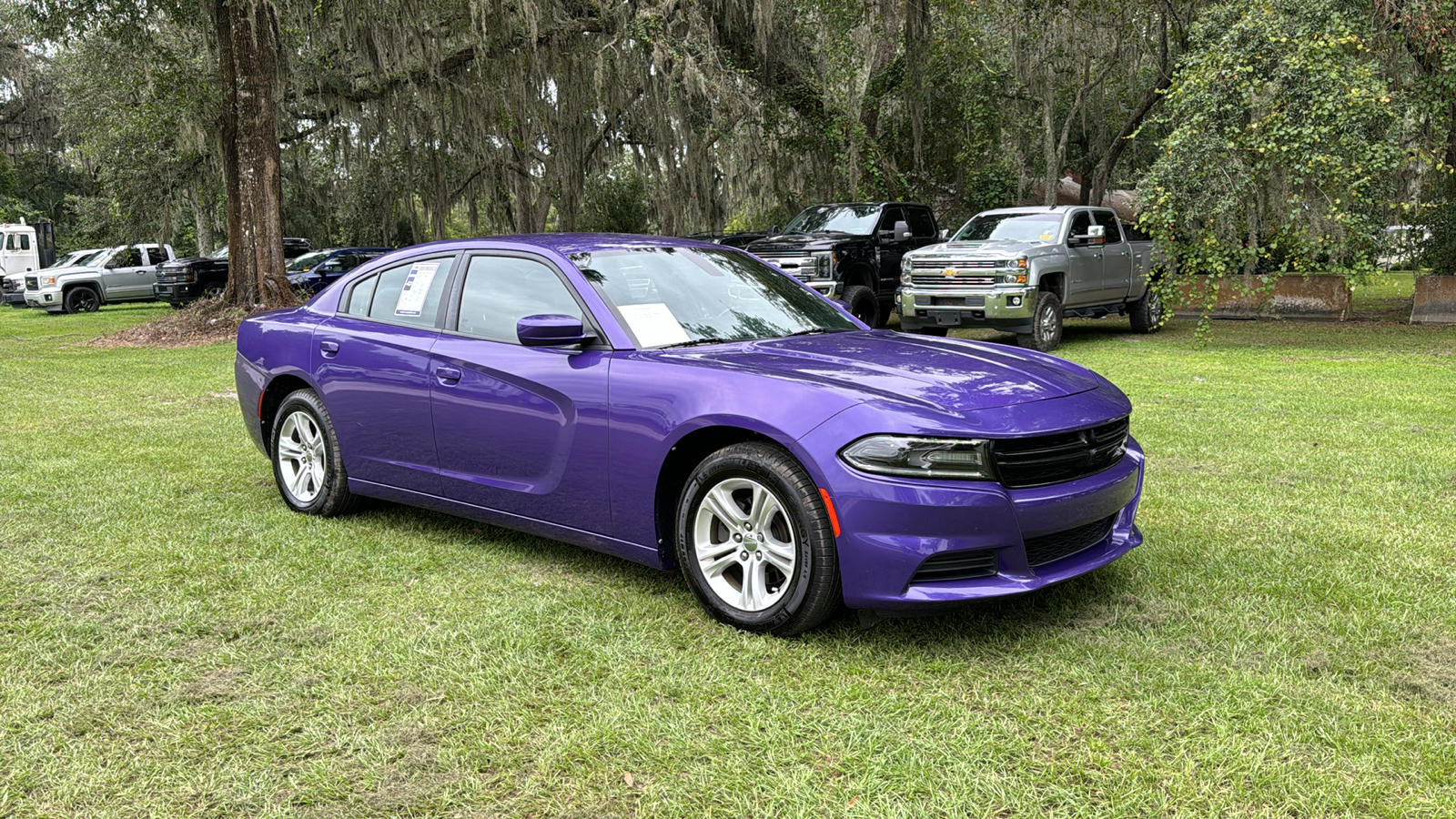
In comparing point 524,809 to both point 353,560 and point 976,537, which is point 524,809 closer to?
point 976,537

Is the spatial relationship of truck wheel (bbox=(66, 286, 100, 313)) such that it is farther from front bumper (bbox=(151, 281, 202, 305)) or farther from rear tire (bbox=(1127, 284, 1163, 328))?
rear tire (bbox=(1127, 284, 1163, 328))

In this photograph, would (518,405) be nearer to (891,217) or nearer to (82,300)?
(891,217)

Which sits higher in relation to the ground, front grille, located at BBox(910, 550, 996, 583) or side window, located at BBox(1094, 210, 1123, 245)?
side window, located at BBox(1094, 210, 1123, 245)

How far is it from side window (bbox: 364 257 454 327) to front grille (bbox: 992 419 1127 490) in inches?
111

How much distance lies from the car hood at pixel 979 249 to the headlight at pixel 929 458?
32.8ft

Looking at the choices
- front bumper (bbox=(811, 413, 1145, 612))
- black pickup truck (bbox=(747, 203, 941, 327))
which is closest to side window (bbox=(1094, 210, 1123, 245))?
black pickup truck (bbox=(747, 203, 941, 327))

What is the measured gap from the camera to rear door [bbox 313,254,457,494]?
4.92m

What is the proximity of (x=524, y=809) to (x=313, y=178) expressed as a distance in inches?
1297

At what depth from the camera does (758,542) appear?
3814 millimetres

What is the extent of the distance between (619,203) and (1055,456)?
32157mm

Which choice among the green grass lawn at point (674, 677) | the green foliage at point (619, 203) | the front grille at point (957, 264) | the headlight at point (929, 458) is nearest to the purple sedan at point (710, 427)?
the headlight at point (929, 458)

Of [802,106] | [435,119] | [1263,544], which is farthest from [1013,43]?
[1263,544]

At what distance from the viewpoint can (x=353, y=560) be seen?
479 cm

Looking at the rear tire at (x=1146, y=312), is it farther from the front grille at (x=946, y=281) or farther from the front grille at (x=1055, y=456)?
the front grille at (x=1055, y=456)
